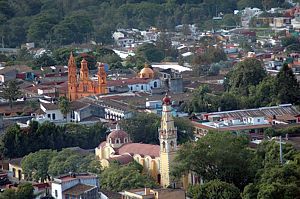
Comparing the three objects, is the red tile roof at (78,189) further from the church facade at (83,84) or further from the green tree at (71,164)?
the church facade at (83,84)

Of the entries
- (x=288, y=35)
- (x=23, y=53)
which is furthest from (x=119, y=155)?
(x=288, y=35)

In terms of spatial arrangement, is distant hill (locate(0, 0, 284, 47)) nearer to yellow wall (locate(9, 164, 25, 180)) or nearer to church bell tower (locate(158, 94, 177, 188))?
yellow wall (locate(9, 164, 25, 180))

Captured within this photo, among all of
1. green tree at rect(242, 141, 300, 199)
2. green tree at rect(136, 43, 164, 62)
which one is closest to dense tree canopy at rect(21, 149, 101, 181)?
green tree at rect(242, 141, 300, 199)

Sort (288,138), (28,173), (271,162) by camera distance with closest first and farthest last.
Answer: (271,162)
(28,173)
(288,138)

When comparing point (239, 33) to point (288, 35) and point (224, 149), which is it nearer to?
point (288, 35)

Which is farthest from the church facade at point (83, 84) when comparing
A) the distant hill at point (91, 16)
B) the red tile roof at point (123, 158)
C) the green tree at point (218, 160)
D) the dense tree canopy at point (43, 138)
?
the distant hill at point (91, 16)

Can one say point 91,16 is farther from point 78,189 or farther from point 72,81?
point 78,189
